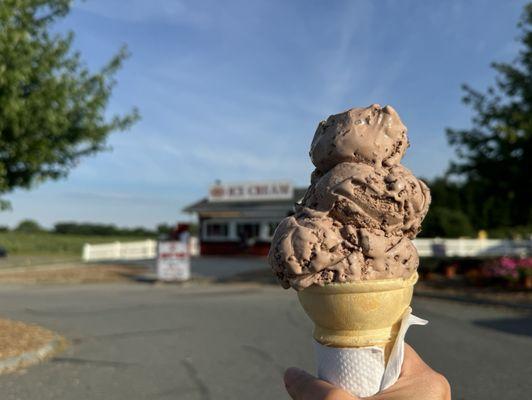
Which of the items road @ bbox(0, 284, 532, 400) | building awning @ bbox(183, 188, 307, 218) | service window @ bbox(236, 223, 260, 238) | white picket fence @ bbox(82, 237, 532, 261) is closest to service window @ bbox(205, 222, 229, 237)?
building awning @ bbox(183, 188, 307, 218)

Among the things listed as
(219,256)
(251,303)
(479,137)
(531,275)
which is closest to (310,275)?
(251,303)

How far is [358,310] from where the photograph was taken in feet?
5.83

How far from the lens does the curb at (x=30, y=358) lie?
5828 millimetres

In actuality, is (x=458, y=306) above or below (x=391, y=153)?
below

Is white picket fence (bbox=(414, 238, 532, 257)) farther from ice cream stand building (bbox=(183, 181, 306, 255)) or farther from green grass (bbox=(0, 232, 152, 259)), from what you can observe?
green grass (bbox=(0, 232, 152, 259))

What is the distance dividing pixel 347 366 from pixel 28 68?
6.44 m

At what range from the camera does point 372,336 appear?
1.82 meters

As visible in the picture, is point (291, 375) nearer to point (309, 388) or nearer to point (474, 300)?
point (309, 388)

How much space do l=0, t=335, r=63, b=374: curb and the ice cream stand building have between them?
21.7 meters

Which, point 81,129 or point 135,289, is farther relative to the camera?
point 135,289

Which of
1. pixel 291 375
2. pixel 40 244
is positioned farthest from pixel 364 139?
pixel 40 244

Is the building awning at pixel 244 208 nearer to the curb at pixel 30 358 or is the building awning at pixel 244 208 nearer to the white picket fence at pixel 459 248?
the white picket fence at pixel 459 248

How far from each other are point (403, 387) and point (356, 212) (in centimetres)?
65

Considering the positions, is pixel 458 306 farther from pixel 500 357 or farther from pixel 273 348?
pixel 273 348
